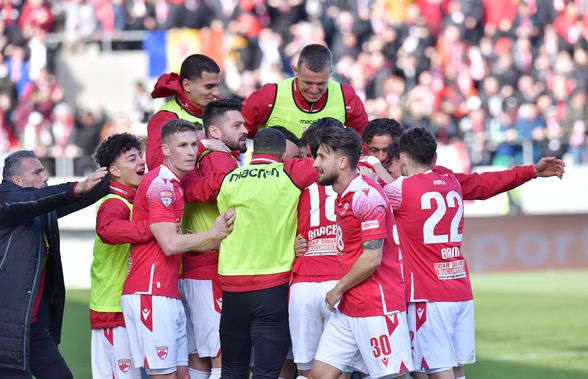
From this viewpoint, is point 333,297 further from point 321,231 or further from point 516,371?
point 516,371

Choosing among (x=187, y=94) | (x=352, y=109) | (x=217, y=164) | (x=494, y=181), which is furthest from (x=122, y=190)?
(x=494, y=181)

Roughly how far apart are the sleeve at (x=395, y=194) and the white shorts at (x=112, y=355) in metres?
2.36

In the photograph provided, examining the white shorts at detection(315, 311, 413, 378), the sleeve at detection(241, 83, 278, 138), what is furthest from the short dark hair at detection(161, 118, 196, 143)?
the white shorts at detection(315, 311, 413, 378)

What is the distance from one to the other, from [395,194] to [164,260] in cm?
186

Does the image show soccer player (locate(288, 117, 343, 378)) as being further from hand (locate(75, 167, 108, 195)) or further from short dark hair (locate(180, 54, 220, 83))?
hand (locate(75, 167, 108, 195))

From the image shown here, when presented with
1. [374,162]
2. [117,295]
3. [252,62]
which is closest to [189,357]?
[117,295]

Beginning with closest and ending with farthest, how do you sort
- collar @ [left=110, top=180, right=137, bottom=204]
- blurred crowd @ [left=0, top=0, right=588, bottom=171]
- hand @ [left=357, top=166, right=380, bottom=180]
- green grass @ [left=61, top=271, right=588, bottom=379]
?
hand @ [left=357, top=166, right=380, bottom=180], collar @ [left=110, top=180, right=137, bottom=204], green grass @ [left=61, top=271, right=588, bottom=379], blurred crowd @ [left=0, top=0, right=588, bottom=171]

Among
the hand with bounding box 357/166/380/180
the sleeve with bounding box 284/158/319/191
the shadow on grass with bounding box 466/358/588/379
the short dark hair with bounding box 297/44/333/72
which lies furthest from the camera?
the shadow on grass with bounding box 466/358/588/379

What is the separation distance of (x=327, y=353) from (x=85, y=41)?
65.3 ft

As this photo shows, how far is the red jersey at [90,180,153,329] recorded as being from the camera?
845 cm

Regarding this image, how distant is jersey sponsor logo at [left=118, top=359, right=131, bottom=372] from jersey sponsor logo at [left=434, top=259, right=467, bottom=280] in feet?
8.39

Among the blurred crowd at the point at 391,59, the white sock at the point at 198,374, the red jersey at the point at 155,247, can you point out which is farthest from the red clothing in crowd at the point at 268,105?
the blurred crowd at the point at 391,59

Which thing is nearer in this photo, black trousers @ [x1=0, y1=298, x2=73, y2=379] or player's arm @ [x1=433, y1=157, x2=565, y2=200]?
black trousers @ [x1=0, y1=298, x2=73, y2=379]

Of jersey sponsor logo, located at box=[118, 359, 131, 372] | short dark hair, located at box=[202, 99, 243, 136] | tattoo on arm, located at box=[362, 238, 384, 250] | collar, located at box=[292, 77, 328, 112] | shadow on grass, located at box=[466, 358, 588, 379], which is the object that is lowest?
shadow on grass, located at box=[466, 358, 588, 379]
